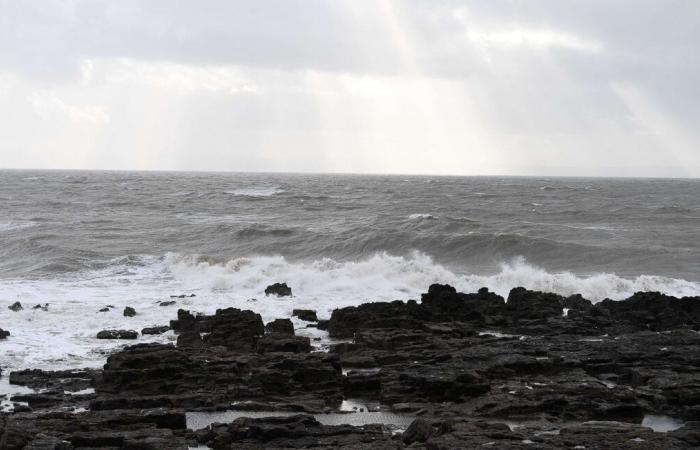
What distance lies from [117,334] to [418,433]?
10.1 meters

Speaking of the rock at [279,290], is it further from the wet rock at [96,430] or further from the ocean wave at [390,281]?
the wet rock at [96,430]

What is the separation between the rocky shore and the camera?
9203mm

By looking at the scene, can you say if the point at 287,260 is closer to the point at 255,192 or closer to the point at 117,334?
the point at 117,334

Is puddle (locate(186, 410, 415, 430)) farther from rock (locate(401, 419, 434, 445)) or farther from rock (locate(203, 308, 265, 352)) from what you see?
rock (locate(203, 308, 265, 352))

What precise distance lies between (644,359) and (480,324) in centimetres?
483

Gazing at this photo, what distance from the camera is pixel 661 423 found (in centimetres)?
1055

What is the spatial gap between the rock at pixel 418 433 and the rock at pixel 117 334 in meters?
9.65

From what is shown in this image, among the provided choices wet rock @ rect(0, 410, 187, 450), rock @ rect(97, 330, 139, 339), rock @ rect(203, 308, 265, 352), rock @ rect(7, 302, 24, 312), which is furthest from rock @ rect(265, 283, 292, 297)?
wet rock @ rect(0, 410, 187, 450)

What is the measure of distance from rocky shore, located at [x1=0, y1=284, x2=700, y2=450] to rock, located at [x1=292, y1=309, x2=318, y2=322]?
6.18 ft

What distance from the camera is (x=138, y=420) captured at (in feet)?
→ 33.0

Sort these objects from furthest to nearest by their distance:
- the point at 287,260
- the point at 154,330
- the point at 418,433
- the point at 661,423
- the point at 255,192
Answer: the point at 255,192 < the point at 287,260 < the point at 154,330 < the point at 661,423 < the point at 418,433

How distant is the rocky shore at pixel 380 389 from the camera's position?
9203 mm

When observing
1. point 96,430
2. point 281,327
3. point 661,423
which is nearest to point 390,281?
point 281,327

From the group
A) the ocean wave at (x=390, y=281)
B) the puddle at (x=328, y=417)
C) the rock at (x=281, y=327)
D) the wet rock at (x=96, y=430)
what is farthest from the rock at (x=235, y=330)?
the ocean wave at (x=390, y=281)
